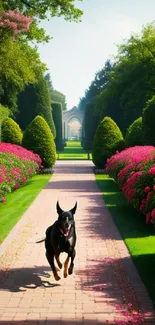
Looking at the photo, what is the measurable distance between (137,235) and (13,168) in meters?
11.0

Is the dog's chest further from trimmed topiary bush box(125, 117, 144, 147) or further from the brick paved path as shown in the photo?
trimmed topiary bush box(125, 117, 144, 147)

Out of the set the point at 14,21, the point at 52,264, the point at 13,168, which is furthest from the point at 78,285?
the point at 13,168

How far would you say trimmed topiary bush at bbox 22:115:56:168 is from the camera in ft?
109

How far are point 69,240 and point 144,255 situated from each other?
3028mm

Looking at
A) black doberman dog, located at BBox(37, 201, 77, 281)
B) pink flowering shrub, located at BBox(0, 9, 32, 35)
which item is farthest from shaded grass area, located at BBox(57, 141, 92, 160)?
black doberman dog, located at BBox(37, 201, 77, 281)

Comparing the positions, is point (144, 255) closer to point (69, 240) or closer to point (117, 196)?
point (69, 240)

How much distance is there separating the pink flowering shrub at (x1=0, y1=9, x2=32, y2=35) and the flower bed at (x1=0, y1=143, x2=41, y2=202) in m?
5.41

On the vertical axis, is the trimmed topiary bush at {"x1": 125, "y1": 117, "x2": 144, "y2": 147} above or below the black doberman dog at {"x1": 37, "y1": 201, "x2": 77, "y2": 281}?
below

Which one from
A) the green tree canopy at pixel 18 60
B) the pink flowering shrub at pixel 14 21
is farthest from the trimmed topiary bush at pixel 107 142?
the pink flowering shrub at pixel 14 21

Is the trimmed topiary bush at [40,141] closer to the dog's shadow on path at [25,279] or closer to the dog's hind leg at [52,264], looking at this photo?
the dog's shadow on path at [25,279]

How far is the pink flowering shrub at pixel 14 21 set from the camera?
62.2 feet

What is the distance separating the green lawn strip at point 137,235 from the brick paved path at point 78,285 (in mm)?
161

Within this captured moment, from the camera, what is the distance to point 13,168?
2253 cm

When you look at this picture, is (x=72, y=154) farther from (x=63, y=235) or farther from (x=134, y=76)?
(x=63, y=235)
